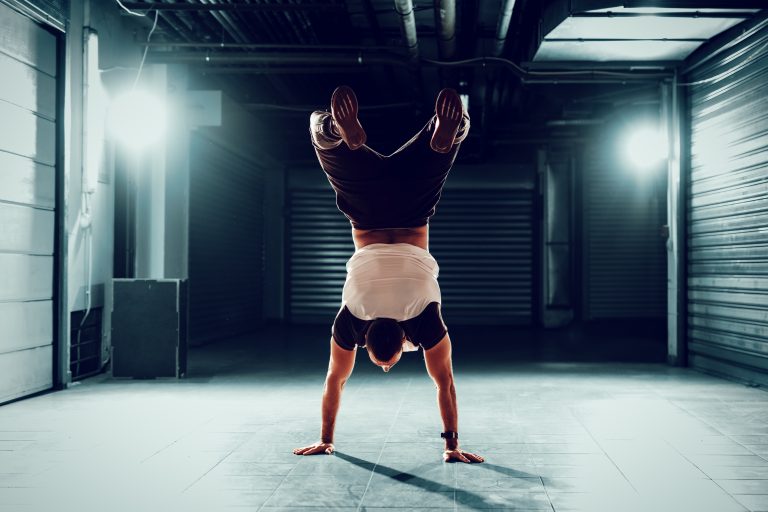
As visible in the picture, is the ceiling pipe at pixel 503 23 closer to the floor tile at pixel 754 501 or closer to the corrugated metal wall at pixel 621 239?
the floor tile at pixel 754 501

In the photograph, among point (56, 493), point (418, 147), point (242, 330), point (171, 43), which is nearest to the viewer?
point (56, 493)

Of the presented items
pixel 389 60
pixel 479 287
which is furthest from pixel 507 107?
pixel 389 60

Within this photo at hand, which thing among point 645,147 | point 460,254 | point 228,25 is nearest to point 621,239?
point 460,254

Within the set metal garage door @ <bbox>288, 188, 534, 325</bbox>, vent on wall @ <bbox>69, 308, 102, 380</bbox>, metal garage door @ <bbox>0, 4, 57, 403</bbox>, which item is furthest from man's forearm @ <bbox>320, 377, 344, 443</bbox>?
metal garage door @ <bbox>288, 188, 534, 325</bbox>

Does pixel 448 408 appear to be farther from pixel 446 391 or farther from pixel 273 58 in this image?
pixel 273 58

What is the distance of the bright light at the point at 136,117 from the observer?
25.7 feet

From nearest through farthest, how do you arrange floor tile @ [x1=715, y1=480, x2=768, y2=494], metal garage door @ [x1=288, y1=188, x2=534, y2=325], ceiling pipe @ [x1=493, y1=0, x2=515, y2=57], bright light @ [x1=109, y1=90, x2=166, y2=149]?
floor tile @ [x1=715, y1=480, x2=768, y2=494] → ceiling pipe @ [x1=493, y1=0, x2=515, y2=57] → bright light @ [x1=109, y1=90, x2=166, y2=149] → metal garage door @ [x1=288, y1=188, x2=534, y2=325]

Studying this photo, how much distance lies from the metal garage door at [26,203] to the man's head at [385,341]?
148 inches

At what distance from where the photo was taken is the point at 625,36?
7.60 meters

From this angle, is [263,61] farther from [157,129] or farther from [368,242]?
[368,242]

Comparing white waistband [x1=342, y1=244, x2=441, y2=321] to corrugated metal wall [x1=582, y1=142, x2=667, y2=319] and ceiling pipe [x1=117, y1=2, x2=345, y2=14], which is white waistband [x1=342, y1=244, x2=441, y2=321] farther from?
corrugated metal wall [x1=582, y1=142, x2=667, y2=319]

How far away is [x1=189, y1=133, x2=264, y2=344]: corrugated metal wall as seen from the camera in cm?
1042

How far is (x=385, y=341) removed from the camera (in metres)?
3.99

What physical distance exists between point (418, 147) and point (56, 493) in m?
2.78
